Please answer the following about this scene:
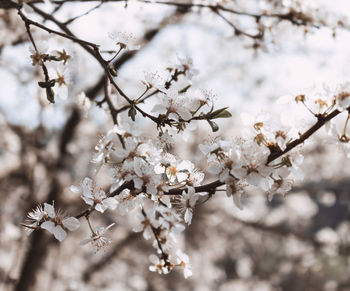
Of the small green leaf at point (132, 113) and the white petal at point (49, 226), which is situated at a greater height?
the small green leaf at point (132, 113)

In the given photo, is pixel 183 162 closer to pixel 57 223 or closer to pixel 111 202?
pixel 111 202

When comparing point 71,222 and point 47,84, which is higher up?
point 47,84

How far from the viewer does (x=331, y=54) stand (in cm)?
511

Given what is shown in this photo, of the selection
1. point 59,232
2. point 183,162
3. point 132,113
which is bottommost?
point 59,232

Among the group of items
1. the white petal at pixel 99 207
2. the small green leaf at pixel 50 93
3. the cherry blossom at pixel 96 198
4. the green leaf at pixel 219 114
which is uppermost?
the small green leaf at pixel 50 93

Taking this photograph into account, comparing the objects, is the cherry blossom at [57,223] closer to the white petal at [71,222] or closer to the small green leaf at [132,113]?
the white petal at [71,222]

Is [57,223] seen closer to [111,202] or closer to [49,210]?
[49,210]

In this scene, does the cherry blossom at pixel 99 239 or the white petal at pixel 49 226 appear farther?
the cherry blossom at pixel 99 239

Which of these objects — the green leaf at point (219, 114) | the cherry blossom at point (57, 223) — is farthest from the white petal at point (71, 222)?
the green leaf at point (219, 114)

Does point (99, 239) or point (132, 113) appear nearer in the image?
point (132, 113)

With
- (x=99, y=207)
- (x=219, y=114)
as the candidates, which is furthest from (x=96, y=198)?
(x=219, y=114)

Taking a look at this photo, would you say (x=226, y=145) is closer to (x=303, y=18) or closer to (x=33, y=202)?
(x=303, y=18)

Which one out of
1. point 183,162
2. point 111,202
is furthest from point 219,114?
point 111,202

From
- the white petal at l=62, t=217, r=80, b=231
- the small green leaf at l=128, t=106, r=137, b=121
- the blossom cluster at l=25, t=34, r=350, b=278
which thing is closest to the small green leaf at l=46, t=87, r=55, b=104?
the blossom cluster at l=25, t=34, r=350, b=278
